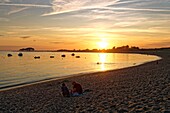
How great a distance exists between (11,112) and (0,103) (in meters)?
3.44

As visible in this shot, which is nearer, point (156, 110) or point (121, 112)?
point (156, 110)

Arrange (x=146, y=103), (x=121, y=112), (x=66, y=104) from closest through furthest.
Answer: (x=121, y=112) → (x=146, y=103) → (x=66, y=104)

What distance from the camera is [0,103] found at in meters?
16.3

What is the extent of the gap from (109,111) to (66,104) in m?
3.88

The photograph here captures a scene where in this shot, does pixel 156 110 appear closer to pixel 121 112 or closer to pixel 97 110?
pixel 121 112

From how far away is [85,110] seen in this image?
12.0 metres

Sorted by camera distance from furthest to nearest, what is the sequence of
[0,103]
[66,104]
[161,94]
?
[0,103] → [66,104] → [161,94]

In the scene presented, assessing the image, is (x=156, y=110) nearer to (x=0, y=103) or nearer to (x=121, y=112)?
(x=121, y=112)

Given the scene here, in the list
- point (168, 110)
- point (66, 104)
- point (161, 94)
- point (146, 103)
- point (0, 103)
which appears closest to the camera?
point (168, 110)

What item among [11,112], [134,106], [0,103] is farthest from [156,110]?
[0,103]

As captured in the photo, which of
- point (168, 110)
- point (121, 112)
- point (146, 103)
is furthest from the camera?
point (146, 103)

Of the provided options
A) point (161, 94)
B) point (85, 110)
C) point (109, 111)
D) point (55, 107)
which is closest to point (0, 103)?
point (55, 107)

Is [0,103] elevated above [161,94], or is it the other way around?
[161,94]

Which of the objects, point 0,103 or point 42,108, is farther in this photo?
point 0,103
